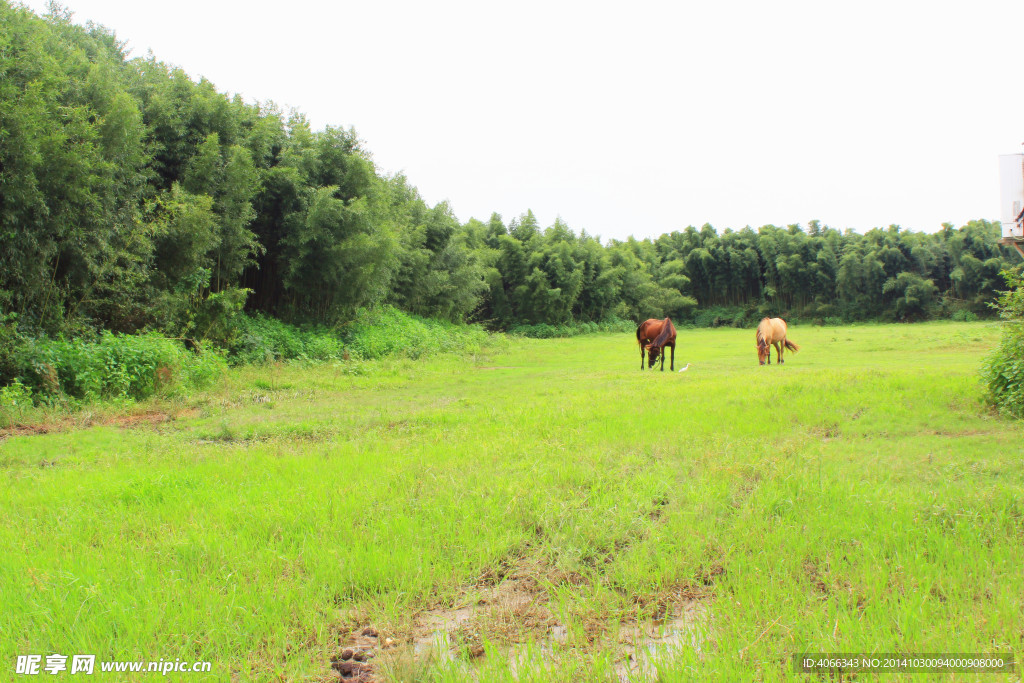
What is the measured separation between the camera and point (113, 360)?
784 centimetres

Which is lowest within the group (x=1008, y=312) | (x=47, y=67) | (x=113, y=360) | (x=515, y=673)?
(x=515, y=673)

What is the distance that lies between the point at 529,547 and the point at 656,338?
34.8ft

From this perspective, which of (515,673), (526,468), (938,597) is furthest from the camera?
(526,468)

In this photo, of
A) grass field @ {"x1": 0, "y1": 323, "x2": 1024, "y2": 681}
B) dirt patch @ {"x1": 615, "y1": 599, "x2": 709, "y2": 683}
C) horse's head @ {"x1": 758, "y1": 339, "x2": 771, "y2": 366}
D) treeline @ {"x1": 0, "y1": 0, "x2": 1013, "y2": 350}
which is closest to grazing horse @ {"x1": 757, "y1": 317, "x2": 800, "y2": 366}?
A: horse's head @ {"x1": 758, "y1": 339, "x2": 771, "y2": 366}

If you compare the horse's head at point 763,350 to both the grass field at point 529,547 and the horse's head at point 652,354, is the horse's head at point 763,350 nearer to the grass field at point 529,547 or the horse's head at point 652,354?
the horse's head at point 652,354

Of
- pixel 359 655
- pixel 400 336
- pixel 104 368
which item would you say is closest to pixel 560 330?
pixel 400 336

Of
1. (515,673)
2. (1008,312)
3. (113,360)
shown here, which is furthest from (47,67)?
Answer: (1008,312)

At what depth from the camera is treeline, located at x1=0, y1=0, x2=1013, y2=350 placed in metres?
7.43

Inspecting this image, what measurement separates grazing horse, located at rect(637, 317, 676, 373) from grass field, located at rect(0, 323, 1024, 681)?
698cm

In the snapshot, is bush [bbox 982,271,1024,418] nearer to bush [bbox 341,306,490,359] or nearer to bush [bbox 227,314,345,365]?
bush [bbox 227,314,345,365]

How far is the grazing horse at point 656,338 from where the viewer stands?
12.7m

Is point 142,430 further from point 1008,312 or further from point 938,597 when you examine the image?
point 1008,312

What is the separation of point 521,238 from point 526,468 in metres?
28.5

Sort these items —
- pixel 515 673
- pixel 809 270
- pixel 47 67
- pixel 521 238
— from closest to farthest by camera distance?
pixel 515 673
pixel 47 67
pixel 521 238
pixel 809 270
